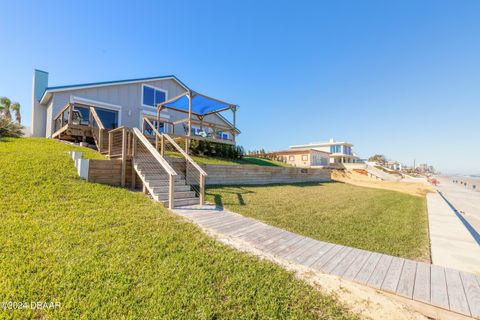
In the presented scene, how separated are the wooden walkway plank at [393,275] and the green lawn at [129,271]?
0.90 m

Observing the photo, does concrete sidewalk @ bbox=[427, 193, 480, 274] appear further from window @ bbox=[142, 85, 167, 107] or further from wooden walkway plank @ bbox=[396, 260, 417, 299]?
window @ bbox=[142, 85, 167, 107]

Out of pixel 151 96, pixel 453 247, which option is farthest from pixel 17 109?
pixel 453 247

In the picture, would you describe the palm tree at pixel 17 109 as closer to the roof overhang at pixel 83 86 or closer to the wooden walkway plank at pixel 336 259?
the roof overhang at pixel 83 86

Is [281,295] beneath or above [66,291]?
beneath

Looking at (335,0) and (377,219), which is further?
(335,0)

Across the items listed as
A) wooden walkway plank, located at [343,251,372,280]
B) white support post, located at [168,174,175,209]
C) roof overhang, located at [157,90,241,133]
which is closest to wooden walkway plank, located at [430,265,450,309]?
wooden walkway plank, located at [343,251,372,280]

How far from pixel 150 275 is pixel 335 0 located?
47.8 ft

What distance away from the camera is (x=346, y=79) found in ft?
54.5

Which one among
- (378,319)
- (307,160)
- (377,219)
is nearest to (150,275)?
(378,319)

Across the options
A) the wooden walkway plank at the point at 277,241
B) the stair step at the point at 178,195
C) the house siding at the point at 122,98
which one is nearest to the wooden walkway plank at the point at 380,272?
the wooden walkway plank at the point at 277,241

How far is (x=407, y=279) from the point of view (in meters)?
2.70

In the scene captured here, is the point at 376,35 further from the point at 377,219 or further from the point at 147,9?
the point at 147,9

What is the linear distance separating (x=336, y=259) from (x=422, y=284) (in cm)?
105

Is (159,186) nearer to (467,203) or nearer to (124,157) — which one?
(124,157)
